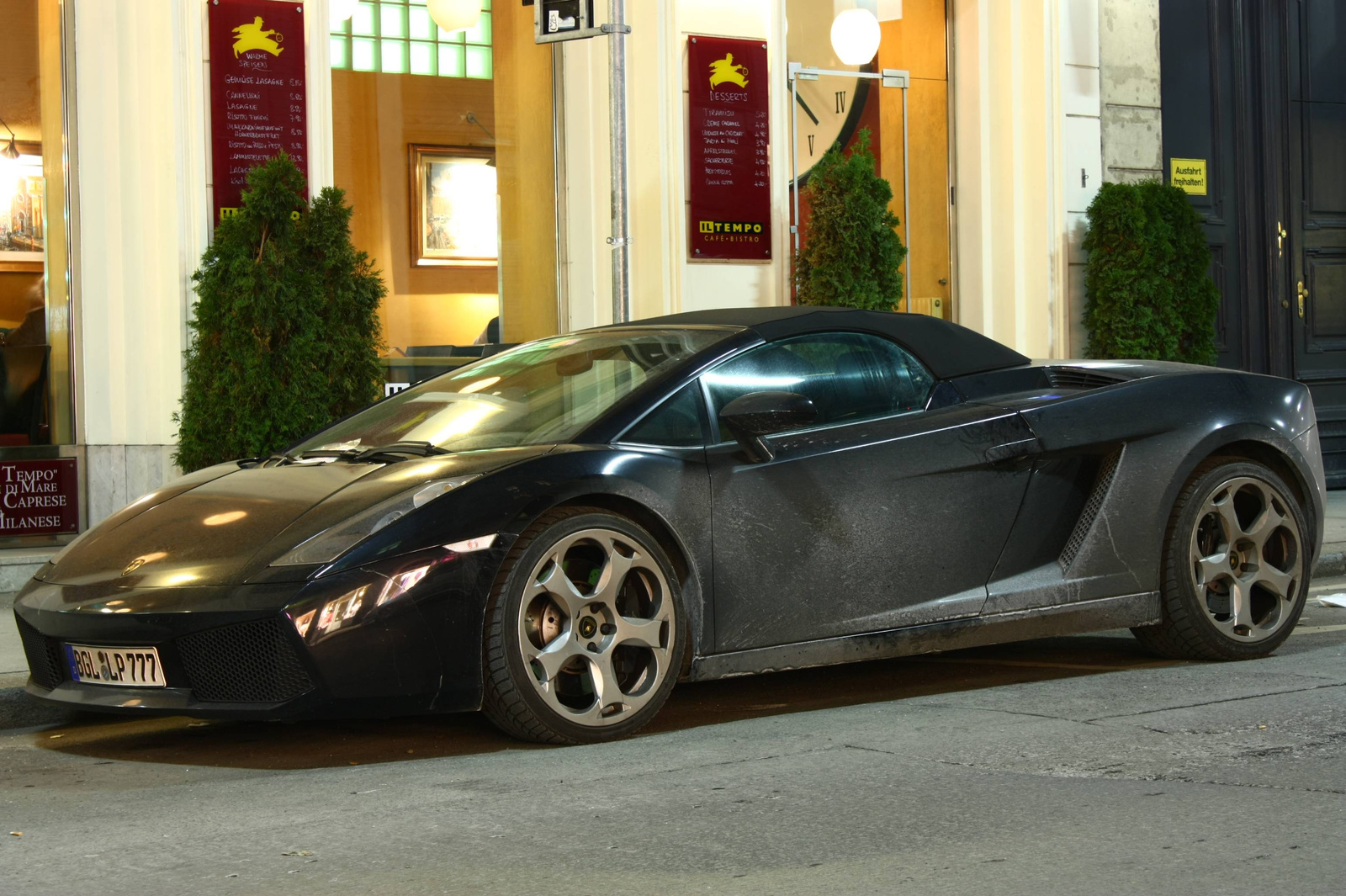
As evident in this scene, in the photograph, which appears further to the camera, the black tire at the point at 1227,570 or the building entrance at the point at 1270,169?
the building entrance at the point at 1270,169

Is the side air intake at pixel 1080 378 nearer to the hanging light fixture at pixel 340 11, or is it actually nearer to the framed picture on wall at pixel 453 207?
the framed picture on wall at pixel 453 207

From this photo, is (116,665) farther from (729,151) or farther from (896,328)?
(729,151)

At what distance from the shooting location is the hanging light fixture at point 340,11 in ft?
36.3

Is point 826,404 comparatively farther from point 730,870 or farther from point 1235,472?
point 730,870

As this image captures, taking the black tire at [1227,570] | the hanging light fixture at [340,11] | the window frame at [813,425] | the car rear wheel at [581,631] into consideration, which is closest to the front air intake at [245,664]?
the car rear wheel at [581,631]

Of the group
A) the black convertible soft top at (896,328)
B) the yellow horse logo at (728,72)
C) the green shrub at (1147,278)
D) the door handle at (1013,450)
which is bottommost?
the door handle at (1013,450)

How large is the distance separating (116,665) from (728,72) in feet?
26.5

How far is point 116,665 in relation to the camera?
15.5 ft

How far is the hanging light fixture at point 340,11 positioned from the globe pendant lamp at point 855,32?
356 cm

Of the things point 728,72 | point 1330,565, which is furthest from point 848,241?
point 1330,565

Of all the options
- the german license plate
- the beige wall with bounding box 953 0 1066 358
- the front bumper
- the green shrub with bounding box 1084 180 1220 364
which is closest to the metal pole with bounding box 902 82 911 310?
the beige wall with bounding box 953 0 1066 358

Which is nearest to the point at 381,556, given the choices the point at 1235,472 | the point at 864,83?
the point at 1235,472

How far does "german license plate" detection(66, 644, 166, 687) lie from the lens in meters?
4.63

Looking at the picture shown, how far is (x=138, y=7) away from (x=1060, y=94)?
6702mm
